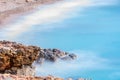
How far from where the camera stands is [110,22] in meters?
27.2

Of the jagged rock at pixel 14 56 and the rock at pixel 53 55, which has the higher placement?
the rock at pixel 53 55

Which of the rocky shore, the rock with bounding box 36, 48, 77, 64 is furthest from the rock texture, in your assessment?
the rock with bounding box 36, 48, 77, 64

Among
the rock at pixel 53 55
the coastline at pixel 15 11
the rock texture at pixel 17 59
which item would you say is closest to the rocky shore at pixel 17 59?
the rock texture at pixel 17 59

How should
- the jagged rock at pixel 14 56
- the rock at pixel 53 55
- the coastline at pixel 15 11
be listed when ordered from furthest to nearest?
1. the coastline at pixel 15 11
2. the rock at pixel 53 55
3. the jagged rock at pixel 14 56

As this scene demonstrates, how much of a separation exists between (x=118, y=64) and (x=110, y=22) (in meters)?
8.52

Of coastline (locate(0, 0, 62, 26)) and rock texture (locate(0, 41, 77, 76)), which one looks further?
coastline (locate(0, 0, 62, 26))

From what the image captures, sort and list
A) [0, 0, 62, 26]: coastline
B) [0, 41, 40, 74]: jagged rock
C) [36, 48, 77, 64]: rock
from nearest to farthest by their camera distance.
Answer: [0, 41, 40, 74]: jagged rock, [36, 48, 77, 64]: rock, [0, 0, 62, 26]: coastline

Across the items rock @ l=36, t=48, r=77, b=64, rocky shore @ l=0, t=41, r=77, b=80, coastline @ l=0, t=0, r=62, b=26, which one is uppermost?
coastline @ l=0, t=0, r=62, b=26

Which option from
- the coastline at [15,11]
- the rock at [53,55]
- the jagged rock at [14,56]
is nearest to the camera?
the jagged rock at [14,56]

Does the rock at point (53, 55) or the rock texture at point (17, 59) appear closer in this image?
the rock texture at point (17, 59)

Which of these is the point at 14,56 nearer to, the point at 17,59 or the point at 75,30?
the point at 17,59

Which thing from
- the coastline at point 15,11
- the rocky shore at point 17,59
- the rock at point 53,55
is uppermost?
the coastline at point 15,11

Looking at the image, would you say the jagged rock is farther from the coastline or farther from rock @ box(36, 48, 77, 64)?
the coastline

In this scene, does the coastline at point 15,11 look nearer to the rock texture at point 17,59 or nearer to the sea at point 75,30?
the sea at point 75,30
